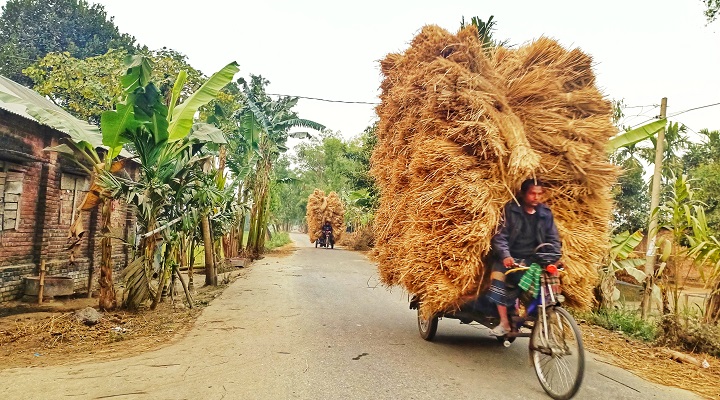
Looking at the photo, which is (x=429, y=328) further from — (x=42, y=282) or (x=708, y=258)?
(x=42, y=282)

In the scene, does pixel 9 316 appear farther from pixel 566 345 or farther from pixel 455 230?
pixel 566 345

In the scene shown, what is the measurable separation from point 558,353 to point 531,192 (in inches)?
55.9

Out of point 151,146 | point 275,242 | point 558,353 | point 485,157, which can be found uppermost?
point 151,146

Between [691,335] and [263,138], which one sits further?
[263,138]

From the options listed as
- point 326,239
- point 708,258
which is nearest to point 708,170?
point 708,258

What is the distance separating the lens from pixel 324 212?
1169 inches

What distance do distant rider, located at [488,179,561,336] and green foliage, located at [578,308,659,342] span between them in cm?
283

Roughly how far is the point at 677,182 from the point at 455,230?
3791 mm

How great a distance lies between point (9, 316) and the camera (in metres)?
7.27

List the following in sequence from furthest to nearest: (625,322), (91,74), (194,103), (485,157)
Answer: (91,74)
(194,103)
(625,322)
(485,157)

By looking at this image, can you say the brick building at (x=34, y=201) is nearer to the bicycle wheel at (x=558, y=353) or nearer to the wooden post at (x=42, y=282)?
the wooden post at (x=42, y=282)

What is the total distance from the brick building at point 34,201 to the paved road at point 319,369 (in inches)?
110

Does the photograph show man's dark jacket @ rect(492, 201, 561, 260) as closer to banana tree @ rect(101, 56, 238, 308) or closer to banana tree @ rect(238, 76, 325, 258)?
banana tree @ rect(101, 56, 238, 308)

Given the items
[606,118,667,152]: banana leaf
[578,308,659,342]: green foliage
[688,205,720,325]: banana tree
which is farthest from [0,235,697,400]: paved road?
[606,118,667,152]: banana leaf
